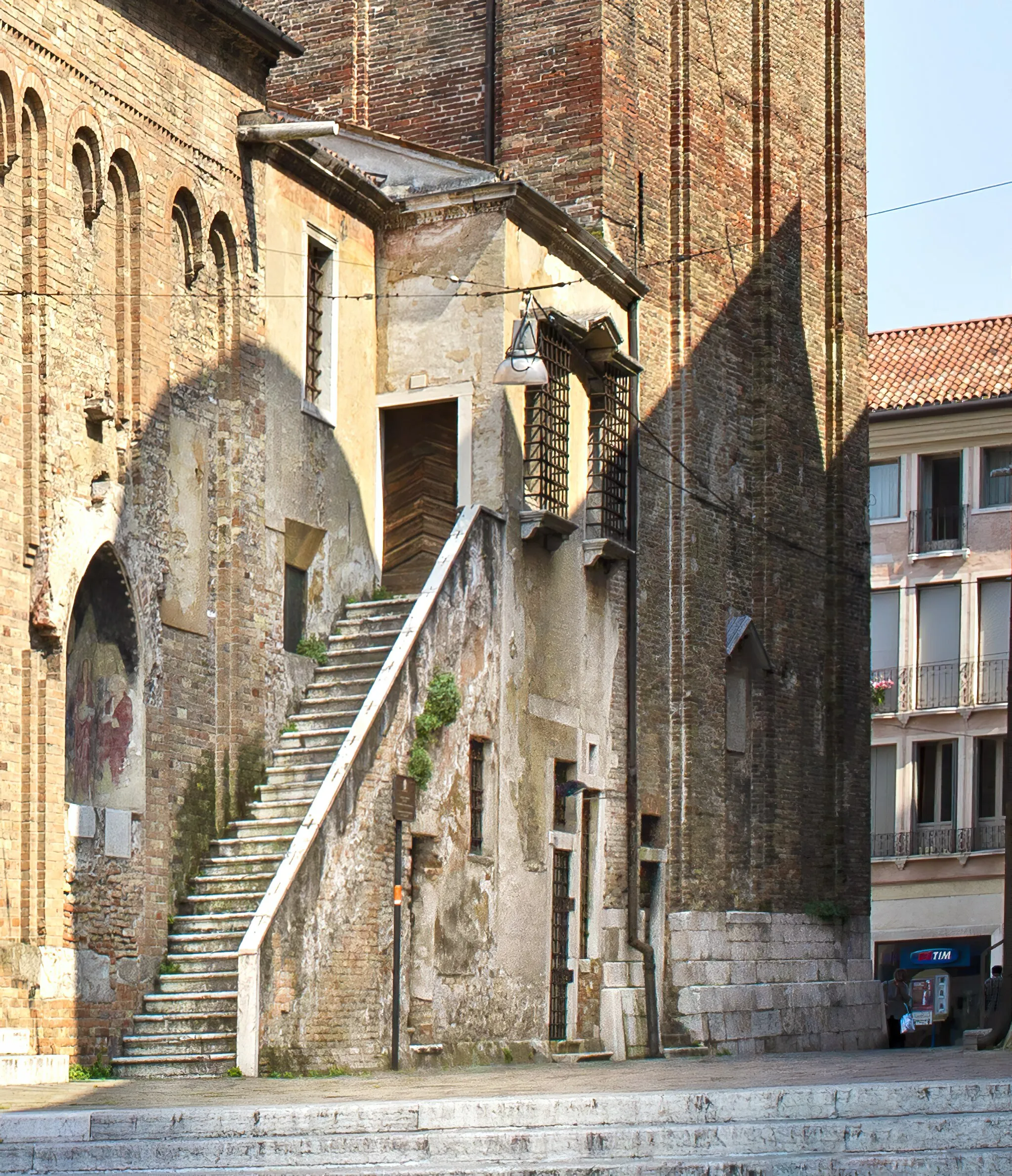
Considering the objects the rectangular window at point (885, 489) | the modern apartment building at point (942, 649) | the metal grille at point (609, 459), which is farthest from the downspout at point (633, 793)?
the rectangular window at point (885, 489)

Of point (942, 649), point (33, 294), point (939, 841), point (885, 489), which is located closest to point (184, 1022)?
point (33, 294)

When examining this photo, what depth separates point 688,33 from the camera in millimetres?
28438

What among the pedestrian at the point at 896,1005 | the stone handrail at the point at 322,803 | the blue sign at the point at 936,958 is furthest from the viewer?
the blue sign at the point at 936,958

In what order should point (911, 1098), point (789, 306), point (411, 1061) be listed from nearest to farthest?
point (911, 1098), point (411, 1061), point (789, 306)

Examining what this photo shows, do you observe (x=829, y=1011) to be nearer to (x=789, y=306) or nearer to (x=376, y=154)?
(x=789, y=306)

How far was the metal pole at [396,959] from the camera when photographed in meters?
18.9

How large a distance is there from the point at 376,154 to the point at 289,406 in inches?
162

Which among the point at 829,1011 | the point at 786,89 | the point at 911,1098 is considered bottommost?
the point at 829,1011

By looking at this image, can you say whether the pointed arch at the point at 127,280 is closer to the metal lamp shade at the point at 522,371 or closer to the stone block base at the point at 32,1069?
the metal lamp shade at the point at 522,371

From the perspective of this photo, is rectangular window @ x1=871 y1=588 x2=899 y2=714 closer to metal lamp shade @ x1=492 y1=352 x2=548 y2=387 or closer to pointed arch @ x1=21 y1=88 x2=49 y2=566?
metal lamp shade @ x1=492 y1=352 x2=548 y2=387

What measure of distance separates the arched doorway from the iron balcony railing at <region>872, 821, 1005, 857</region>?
23.4 m

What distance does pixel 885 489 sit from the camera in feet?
139

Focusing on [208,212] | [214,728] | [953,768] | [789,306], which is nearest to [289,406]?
[208,212]

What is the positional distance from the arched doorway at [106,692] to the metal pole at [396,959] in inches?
87.6
